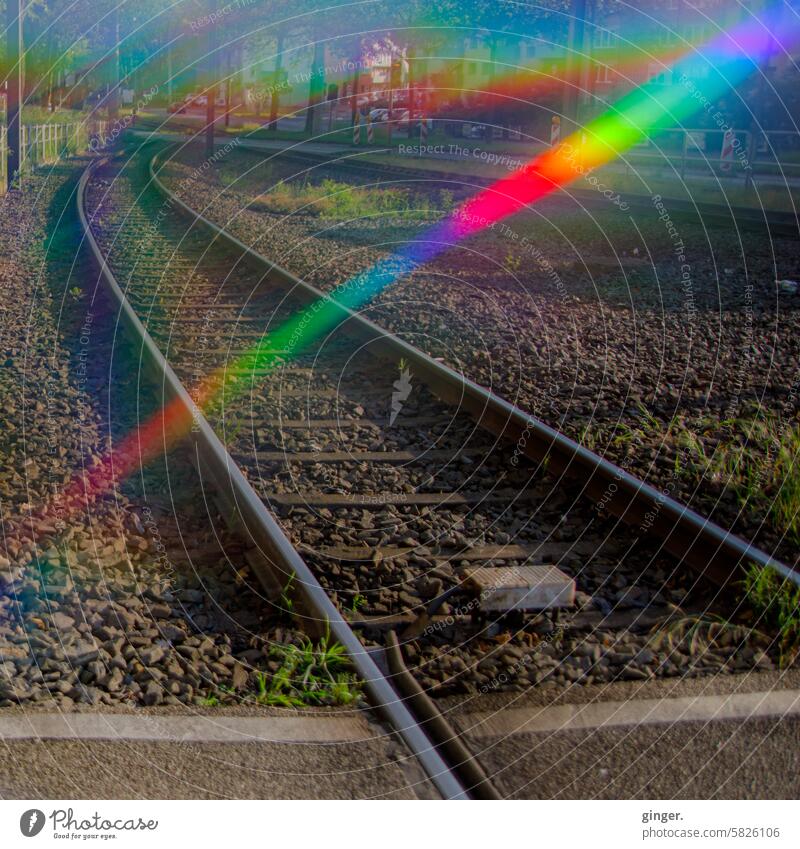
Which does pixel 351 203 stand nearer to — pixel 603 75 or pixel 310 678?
pixel 310 678

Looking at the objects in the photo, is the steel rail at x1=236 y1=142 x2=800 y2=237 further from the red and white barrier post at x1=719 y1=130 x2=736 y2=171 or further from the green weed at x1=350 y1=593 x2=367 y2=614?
the green weed at x1=350 y1=593 x2=367 y2=614

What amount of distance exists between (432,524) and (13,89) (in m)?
19.8

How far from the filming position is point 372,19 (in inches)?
864

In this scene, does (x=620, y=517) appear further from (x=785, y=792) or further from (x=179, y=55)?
(x=179, y=55)

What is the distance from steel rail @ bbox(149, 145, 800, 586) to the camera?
4859 millimetres

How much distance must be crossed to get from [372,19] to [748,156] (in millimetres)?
7103

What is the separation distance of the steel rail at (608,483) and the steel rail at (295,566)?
150cm

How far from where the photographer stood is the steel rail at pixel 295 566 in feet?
11.1

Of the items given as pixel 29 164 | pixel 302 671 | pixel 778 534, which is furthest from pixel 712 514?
pixel 29 164

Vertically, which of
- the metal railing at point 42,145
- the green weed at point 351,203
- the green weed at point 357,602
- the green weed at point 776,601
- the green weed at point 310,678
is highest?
the metal railing at point 42,145

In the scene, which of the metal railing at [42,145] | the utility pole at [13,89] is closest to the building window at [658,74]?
the metal railing at [42,145]

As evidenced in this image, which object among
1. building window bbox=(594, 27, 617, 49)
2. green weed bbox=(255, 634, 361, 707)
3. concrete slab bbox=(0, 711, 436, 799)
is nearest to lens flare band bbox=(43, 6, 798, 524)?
green weed bbox=(255, 634, 361, 707)

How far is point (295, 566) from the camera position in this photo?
15.1ft

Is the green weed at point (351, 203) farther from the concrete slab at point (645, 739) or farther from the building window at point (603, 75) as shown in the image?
the building window at point (603, 75)
